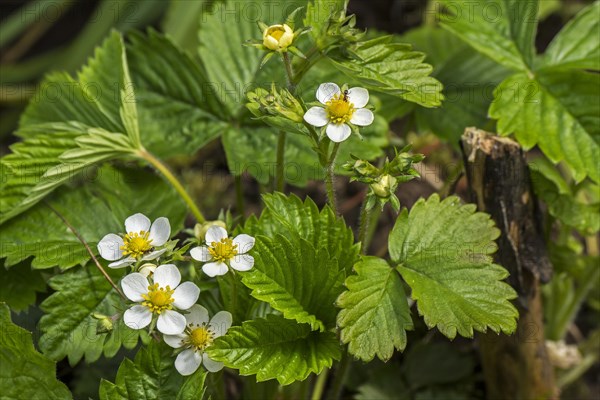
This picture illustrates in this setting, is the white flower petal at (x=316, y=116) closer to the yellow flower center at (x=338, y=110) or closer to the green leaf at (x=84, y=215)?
the yellow flower center at (x=338, y=110)

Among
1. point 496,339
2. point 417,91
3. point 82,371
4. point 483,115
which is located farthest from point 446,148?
point 82,371

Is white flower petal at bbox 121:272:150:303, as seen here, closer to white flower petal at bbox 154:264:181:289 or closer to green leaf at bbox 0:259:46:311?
white flower petal at bbox 154:264:181:289

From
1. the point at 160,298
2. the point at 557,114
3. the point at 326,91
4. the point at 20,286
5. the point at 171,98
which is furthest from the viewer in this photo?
the point at 171,98

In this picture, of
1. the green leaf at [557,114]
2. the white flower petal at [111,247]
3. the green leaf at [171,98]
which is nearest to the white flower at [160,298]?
the white flower petal at [111,247]

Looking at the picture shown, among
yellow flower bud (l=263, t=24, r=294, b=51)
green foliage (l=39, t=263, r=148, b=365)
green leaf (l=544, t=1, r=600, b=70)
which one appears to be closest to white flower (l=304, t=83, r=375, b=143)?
yellow flower bud (l=263, t=24, r=294, b=51)

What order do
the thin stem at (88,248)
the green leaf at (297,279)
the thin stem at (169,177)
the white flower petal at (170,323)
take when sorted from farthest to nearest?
the thin stem at (169,177) < the thin stem at (88,248) < the green leaf at (297,279) < the white flower petal at (170,323)

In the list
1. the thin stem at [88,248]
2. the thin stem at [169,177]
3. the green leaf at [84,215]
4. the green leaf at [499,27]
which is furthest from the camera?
the green leaf at [499,27]

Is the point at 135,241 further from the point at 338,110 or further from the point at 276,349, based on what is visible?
the point at 338,110

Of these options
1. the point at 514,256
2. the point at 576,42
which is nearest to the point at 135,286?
the point at 514,256
